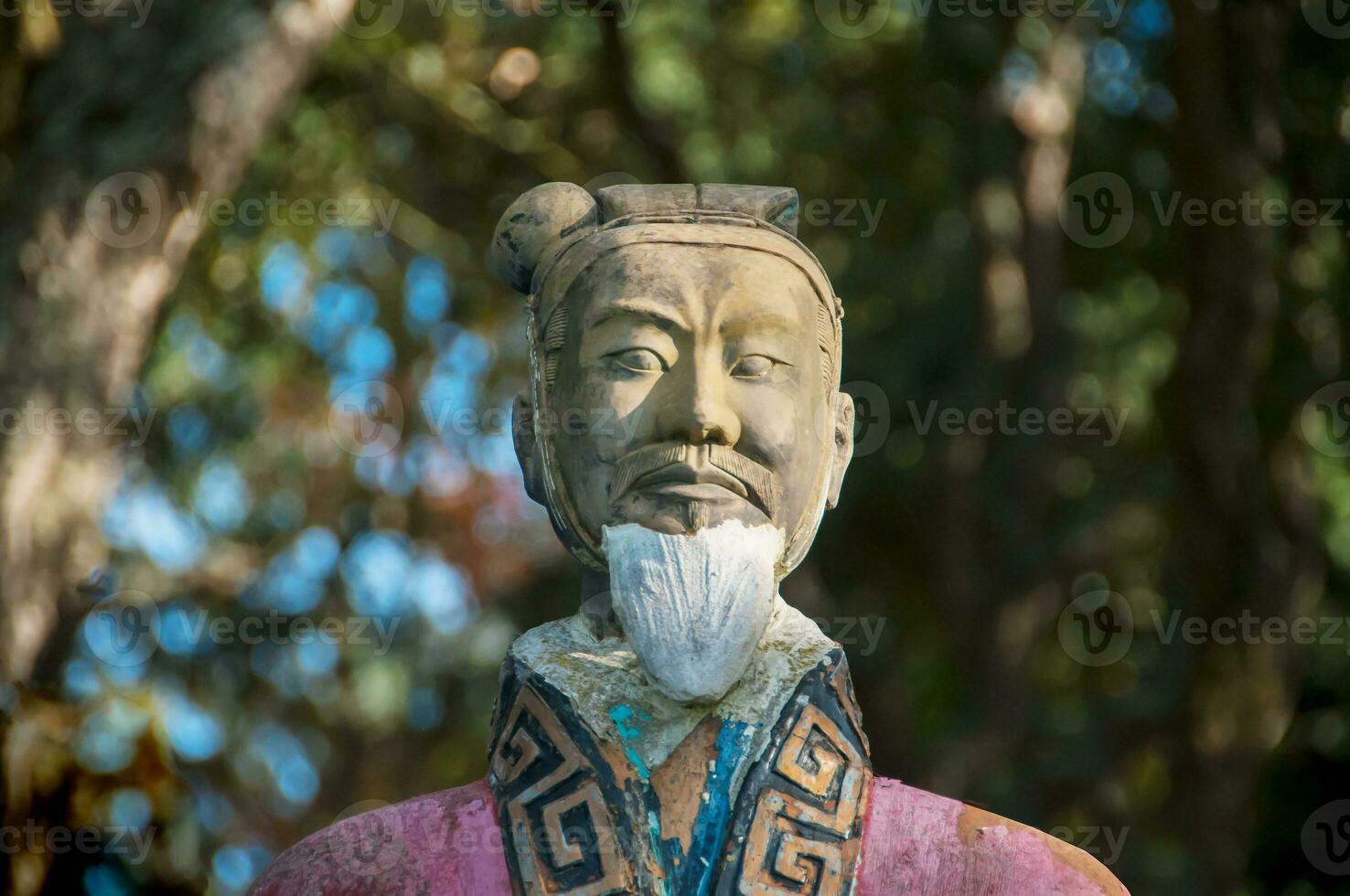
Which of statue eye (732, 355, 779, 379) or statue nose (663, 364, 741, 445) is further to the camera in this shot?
statue eye (732, 355, 779, 379)

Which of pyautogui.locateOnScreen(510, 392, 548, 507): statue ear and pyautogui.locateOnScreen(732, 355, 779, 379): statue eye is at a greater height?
pyautogui.locateOnScreen(732, 355, 779, 379): statue eye

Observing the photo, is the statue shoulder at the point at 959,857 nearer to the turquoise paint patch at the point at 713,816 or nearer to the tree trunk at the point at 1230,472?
the turquoise paint patch at the point at 713,816

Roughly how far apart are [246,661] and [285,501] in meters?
0.88

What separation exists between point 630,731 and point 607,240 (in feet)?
3.21

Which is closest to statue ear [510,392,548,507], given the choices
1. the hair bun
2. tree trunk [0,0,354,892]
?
the hair bun

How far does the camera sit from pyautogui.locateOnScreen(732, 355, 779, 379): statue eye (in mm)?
3619

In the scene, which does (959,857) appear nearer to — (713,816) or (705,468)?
(713,816)

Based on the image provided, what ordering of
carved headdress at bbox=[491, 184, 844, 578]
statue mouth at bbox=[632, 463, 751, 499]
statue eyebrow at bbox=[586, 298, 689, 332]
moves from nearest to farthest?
statue mouth at bbox=[632, 463, 751, 499]
statue eyebrow at bbox=[586, 298, 689, 332]
carved headdress at bbox=[491, 184, 844, 578]

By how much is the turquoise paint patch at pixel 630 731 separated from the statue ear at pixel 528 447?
0.55 meters

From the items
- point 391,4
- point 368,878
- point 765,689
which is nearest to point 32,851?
point 368,878

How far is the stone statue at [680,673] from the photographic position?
336 cm

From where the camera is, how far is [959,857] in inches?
133

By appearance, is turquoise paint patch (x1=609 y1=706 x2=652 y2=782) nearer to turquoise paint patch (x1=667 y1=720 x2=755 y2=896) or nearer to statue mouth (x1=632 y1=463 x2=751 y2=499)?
turquoise paint patch (x1=667 y1=720 x2=755 y2=896)

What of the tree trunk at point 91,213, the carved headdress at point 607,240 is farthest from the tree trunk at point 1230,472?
the carved headdress at point 607,240
